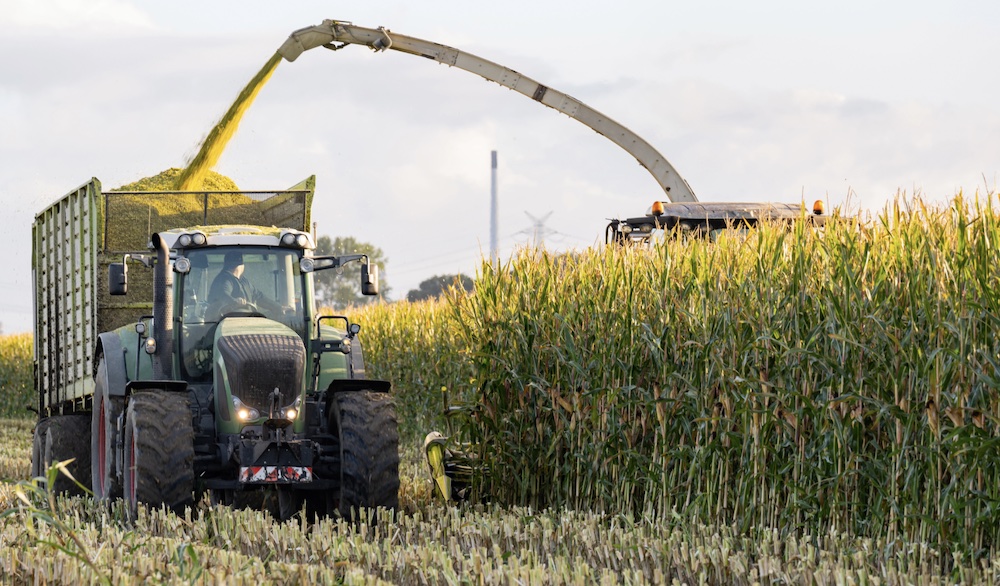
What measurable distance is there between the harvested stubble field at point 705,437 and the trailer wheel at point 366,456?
0.20m

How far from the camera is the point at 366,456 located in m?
8.91

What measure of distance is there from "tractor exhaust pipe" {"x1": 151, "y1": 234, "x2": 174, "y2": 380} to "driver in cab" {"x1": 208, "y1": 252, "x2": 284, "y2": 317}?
35cm

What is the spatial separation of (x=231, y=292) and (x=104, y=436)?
167cm

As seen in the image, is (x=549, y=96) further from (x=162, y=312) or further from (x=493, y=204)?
A: (x=493, y=204)

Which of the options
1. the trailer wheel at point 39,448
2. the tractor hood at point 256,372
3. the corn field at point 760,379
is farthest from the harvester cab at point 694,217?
the trailer wheel at point 39,448

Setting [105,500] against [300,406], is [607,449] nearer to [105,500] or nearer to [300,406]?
[300,406]

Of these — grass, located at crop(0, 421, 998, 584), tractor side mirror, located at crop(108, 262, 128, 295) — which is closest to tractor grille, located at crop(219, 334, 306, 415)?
grass, located at crop(0, 421, 998, 584)

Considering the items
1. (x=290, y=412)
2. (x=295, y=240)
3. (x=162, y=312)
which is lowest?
(x=290, y=412)

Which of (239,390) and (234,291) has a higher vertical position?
(234,291)

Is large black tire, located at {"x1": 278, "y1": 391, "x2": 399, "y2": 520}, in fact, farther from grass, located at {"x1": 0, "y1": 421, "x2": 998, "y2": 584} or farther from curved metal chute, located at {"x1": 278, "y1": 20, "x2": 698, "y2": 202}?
curved metal chute, located at {"x1": 278, "y1": 20, "x2": 698, "y2": 202}

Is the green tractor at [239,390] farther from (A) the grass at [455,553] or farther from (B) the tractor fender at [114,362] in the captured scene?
(A) the grass at [455,553]

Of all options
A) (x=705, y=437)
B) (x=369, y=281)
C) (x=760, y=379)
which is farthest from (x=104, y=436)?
(x=760, y=379)

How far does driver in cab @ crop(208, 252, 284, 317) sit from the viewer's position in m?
9.74

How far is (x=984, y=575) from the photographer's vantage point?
6391 millimetres
